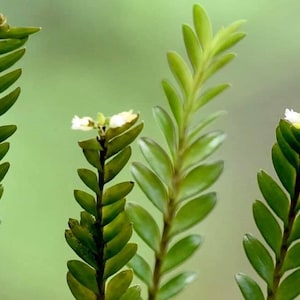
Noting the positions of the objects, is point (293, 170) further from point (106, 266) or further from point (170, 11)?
point (170, 11)

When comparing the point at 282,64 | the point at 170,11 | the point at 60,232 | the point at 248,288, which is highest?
the point at 170,11

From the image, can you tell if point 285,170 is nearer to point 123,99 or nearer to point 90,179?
point 90,179

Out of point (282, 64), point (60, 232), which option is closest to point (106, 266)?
point (60, 232)

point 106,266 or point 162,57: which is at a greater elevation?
point 162,57

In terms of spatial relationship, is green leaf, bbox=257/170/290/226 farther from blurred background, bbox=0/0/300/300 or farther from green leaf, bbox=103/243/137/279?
blurred background, bbox=0/0/300/300

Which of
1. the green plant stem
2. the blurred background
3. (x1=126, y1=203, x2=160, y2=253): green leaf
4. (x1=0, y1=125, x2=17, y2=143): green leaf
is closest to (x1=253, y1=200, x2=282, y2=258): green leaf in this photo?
the green plant stem
